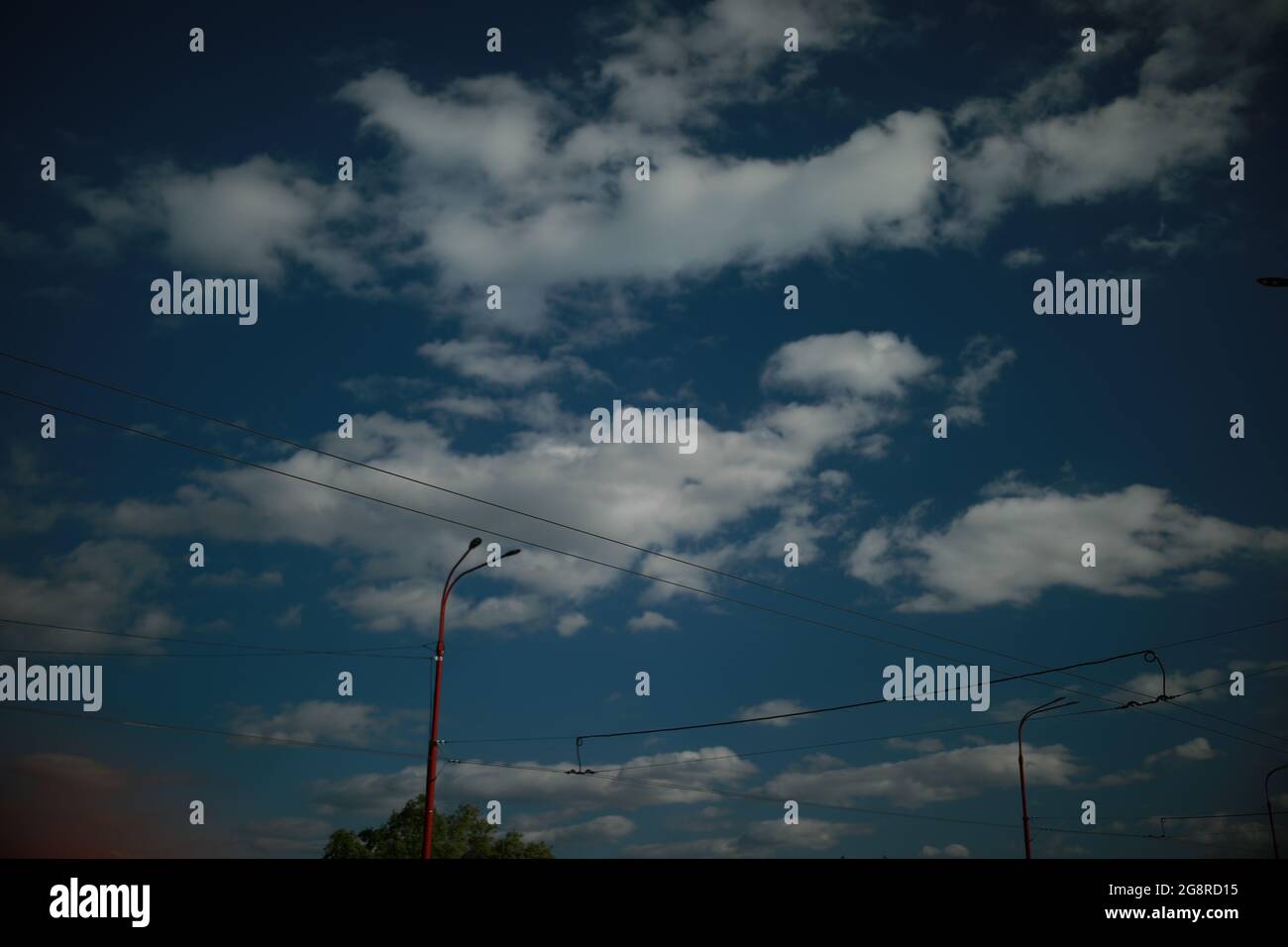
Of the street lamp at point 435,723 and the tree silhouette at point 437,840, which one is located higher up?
the street lamp at point 435,723

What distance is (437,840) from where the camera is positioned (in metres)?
59.4

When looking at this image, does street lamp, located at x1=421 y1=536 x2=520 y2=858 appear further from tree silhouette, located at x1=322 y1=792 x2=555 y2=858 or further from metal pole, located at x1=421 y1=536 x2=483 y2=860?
tree silhouette, located at x1=322 y1=792 x2=555 y2=858

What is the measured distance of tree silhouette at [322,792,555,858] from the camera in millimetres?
58625

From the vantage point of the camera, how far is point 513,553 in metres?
27.4

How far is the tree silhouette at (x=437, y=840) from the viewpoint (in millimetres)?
58625
